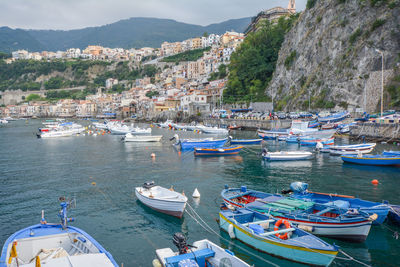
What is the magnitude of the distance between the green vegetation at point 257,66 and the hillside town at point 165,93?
5581mm

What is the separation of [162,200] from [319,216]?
7588 millimetres

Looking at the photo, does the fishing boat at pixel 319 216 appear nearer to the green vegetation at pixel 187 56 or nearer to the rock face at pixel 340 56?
the rock face at pixel 340 56

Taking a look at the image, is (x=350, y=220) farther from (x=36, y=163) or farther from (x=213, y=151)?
(x=36, y=163)

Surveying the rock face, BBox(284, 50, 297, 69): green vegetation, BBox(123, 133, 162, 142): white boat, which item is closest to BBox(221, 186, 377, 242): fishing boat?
BBox(123, 133, 162, 142): white boat

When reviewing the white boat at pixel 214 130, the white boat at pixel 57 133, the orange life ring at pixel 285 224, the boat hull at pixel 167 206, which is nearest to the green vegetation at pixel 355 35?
the white boat at pixel 214 130

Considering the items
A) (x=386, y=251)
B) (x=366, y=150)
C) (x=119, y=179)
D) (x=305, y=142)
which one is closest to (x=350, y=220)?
(x=386, y=251)

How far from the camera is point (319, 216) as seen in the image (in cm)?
1192

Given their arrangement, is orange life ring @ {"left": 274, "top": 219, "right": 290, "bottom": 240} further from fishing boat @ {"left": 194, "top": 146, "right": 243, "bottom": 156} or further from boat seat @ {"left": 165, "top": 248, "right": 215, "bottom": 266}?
fishing boat @ {"left": 194, "top": 146, "right": 243, "bottom": 156}

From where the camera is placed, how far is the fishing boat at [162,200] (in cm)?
1440

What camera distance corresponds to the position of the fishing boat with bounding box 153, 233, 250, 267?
317 inches

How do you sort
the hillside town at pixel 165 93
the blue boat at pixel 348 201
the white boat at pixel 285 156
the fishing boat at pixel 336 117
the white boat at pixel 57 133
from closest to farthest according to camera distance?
the blue boat at pixel 348 201 → the white boat at pixel 285 156 → the fishing boat at pixel 336 117 → the white boat at pixel 57 133 → the hillside town at pixel 165 93

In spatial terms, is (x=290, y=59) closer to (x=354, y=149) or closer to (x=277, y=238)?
(x=354, y=149)

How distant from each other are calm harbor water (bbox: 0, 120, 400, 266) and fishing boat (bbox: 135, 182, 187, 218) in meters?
0.42

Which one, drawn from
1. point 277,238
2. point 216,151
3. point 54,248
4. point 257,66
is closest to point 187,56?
point 257,66
